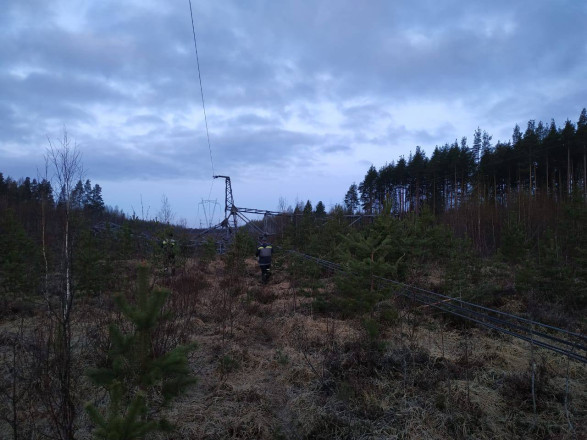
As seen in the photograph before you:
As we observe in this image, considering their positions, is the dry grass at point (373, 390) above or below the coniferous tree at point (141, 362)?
below

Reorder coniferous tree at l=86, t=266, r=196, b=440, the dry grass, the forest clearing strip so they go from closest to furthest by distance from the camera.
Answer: coniferous tree at l=86, t=266, r=196, b=440 → the dry grass → the forest clearing strip

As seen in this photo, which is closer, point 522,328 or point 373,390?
point 522,328

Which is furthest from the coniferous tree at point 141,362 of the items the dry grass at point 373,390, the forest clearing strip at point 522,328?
the forest clearing strip at point 522,328

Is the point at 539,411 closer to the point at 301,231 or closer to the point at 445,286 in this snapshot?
the point at 445,286

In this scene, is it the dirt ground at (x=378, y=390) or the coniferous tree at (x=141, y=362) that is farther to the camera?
the dirt ground at (x=378, y=390)

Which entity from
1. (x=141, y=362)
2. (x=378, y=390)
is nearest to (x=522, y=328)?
(x=378, y=390)

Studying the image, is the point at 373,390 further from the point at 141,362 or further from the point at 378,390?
the point at 141,362

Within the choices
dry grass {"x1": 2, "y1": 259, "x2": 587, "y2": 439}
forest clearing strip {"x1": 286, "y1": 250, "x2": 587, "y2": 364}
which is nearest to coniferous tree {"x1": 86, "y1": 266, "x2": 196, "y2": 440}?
dry grass {"x1": 2, "y1": 259, "x2": 587, "y2": 439}

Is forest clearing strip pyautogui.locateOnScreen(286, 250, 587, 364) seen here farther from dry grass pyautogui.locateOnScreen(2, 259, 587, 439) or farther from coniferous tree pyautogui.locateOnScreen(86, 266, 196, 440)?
coniferous tree pyautogui.locateOnScreen(86, 266, 196, 440)

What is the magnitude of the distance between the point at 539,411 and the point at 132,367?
172 inches

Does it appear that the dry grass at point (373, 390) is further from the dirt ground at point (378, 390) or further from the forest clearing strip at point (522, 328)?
the forest clearing strip at point (522, 328)

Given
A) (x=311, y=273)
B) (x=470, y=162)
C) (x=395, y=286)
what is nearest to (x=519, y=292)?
(x=395, y=286)

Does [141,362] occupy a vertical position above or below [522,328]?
above

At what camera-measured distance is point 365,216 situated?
20.3 m
